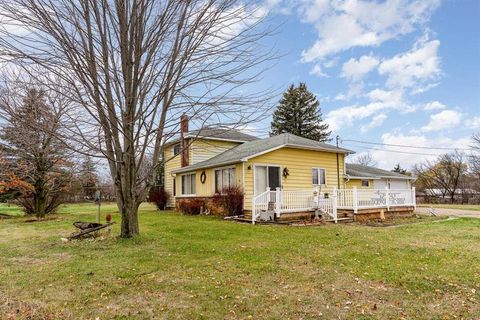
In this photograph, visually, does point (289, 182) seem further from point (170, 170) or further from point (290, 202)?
point (170, 170)

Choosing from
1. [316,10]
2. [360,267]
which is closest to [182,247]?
[360,267]

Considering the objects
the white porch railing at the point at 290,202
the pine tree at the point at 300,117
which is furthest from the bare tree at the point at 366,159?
the white porch railing at the point at 290,202

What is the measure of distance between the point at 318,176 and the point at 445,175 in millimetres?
33223

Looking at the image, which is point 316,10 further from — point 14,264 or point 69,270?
point 14,264

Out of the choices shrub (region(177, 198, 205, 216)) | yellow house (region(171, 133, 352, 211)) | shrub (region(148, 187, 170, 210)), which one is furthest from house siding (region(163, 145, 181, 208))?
shrub (region(177, 198, 205, 216))

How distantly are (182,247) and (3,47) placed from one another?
17.4ft

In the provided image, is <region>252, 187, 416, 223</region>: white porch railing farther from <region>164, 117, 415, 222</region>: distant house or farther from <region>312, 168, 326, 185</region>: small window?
<region>312, 168, 326, 185</region>: small window

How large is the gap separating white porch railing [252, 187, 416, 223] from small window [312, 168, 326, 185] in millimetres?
2204

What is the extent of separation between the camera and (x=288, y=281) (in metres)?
4.98

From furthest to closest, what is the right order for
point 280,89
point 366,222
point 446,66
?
point 446,66 < point 366,222 < point 280,89

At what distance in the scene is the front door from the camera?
49.6 feet

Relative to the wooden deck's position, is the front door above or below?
above

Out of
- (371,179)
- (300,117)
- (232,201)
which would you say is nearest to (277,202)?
(232,201)

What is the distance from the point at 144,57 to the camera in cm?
747
